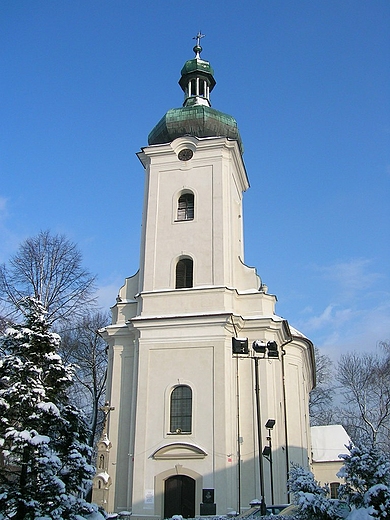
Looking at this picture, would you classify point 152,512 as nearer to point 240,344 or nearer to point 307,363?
point 240,344

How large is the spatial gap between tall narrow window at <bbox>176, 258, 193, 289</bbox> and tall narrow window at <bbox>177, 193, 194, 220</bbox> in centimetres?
217

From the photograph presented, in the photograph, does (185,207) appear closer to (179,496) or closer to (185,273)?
(185,273)

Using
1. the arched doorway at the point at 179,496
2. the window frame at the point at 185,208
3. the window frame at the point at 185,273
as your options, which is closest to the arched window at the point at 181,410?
the arched doorway at the point at 179,496

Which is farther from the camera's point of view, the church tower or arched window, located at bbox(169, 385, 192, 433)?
arched window, located at bbox(169, 385, 192, 433)

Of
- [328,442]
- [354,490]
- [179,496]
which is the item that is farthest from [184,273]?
[328,442]

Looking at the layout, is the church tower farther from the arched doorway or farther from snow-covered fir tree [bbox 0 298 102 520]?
snow-covered fir tree [bbox 0 298 102 520]

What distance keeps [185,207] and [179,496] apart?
40.9 ft

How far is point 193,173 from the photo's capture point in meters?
27.0

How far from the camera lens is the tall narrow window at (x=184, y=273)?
82.0 feet

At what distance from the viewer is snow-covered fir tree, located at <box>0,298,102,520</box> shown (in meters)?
11.0

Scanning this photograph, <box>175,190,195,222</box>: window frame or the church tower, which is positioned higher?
<box>175,190,195,222</box>: window frame

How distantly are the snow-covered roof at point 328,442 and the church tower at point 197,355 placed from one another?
9.71 metres

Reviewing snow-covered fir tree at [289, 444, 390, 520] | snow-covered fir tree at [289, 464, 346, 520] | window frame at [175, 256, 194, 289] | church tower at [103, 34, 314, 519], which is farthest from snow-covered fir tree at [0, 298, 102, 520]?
window frame at [175, 256, 194, 289]

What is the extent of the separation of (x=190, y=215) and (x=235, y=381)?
7966 millimetres
